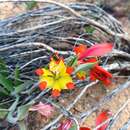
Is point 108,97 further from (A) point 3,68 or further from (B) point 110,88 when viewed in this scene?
(A) point 3,68

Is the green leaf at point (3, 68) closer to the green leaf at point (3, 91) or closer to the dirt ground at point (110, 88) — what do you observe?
the green leaf at point (3, 91)

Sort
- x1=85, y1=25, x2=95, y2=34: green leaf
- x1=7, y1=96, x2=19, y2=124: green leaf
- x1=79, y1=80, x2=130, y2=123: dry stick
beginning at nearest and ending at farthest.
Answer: x1=7, y1=96, x2=19, y2=124: green leaf
x1=79, y1=80, x2=130, y2=123: dry stick
x1=85, y1=25, x2=95, y2=34: green leaf

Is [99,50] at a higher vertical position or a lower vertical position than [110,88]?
higher

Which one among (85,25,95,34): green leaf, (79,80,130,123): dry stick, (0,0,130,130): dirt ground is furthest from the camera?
(85,25,95,34): green leaf

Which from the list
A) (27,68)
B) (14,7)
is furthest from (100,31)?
(14,7)

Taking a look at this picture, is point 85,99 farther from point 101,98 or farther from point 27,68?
point 27,68

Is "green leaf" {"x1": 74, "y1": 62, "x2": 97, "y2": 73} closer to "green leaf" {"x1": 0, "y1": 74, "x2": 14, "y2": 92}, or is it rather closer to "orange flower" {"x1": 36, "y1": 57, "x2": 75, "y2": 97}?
"orange flower" {"x1": 36, "y1": 57, "x2": 75, "y2": 97}

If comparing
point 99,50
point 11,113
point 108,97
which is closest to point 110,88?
point 108,97

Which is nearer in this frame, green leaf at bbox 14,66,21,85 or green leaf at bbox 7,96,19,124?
green leaf at bbox 7,96,19,124

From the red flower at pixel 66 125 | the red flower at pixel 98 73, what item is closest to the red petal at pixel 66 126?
the red flower at pixel 66 125

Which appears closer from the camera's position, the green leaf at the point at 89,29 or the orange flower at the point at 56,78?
the orange flower at the point at 56,78

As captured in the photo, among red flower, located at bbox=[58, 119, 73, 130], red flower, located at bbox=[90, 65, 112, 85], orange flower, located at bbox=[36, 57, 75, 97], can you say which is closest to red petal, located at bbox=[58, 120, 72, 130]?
red flower, located at bbox=[58, 119, 73, 130]
